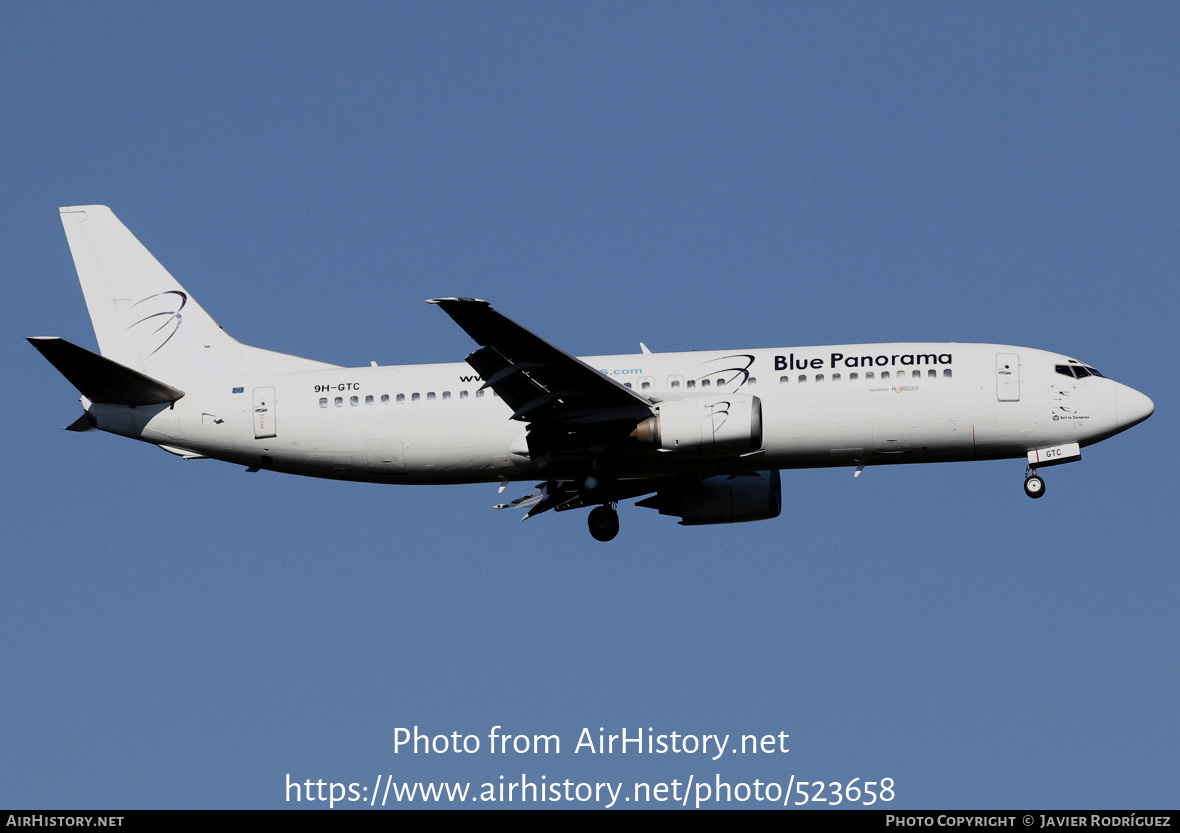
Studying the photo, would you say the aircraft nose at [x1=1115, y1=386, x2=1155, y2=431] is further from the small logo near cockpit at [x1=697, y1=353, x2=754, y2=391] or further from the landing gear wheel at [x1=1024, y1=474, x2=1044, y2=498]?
the small logo near cockpit at [x1=697, y1=353, x2=754, y2=391]

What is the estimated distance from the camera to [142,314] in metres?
42.4

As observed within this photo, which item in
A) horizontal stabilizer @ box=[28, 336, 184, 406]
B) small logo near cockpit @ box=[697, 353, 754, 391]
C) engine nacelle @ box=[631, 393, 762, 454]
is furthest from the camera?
small logo near cockpit @ box=[697, 353, 754, 391]

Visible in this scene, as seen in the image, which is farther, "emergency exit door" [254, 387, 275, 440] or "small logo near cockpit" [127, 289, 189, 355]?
"small logo near cockpit" [127, 289, 189, 355]

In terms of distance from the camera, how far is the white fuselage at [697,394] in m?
37.3

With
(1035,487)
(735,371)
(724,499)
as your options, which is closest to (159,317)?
(735,371)

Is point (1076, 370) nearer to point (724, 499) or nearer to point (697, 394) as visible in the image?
point (697, 394)

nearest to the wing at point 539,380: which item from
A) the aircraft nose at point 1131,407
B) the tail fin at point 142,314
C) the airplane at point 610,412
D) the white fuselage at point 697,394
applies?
the airplane at point 610,412

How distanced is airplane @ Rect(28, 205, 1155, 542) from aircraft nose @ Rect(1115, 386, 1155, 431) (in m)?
0.04

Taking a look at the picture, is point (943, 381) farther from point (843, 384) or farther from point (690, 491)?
point (690, 491)

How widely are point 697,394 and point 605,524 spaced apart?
4603mm

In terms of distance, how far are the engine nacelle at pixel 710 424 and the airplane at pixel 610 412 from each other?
0.15 ft

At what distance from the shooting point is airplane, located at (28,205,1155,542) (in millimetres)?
36969

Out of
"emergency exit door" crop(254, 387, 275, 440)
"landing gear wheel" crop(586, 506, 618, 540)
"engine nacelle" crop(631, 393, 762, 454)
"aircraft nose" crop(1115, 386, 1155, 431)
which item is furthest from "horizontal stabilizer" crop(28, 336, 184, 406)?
"aircraft nose" crop(1115, 386, 1155, 431)
